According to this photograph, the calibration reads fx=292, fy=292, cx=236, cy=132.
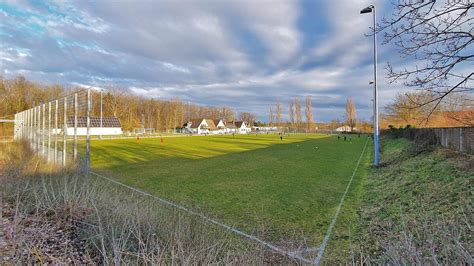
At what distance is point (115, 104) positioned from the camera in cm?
6781

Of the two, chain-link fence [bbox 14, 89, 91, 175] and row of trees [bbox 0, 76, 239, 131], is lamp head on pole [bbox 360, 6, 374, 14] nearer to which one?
chain-link fence [bbox 14, 89, 91, 175]

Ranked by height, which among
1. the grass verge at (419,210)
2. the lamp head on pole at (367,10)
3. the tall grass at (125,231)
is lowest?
the grass verge at (419,210)

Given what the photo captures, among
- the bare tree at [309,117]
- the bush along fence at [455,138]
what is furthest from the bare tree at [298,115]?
the bush along fence at [455,138]

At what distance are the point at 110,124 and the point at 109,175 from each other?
57063 millimetres

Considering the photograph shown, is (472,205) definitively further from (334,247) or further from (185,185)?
(185,185)

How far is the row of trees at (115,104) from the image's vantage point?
42.1 meters

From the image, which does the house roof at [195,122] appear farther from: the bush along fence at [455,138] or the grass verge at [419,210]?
the grass verge at [419,210]

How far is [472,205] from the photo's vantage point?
5293mm

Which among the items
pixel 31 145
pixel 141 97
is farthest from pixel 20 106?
pixel 141 97

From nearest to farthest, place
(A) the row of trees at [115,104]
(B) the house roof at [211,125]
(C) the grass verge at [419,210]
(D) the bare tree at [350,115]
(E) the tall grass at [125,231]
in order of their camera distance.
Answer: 1. (E) the tall grass at [125,231]
2. (C) the grass verge at [419,210]
3. (A) the row of trees at [115,104]
4. (D) the bare tree at [350,115]
5. (B) the house roof at [211,125]

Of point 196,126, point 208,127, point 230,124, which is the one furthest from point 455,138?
point 230,124

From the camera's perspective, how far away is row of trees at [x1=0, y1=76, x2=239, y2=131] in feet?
138

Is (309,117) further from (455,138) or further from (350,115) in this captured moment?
(455,138)

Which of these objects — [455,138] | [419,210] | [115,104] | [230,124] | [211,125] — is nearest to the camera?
[419,210]
